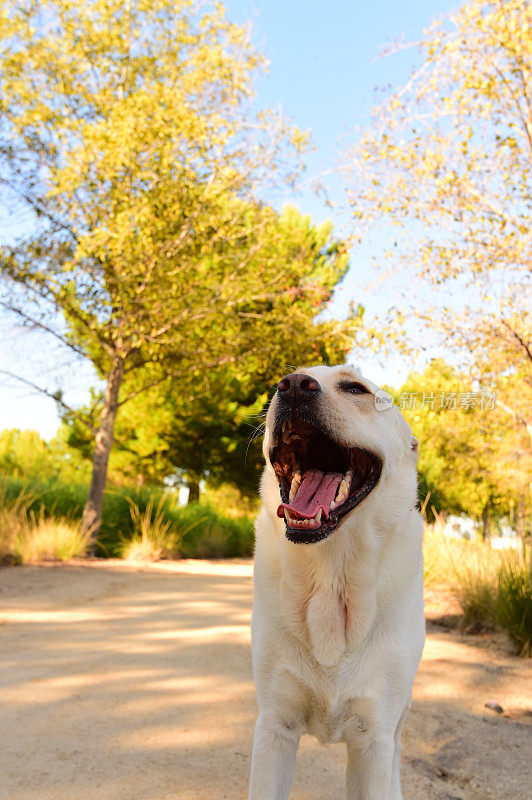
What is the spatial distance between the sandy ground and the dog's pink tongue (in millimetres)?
1436

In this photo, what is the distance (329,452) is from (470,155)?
23.8ft

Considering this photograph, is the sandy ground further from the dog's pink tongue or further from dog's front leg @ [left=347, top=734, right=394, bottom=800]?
the dog's pink tongue

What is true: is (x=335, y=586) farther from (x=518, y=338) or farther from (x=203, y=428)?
(x=203, y=428)

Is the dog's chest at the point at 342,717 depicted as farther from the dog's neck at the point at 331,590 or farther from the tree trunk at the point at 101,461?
the tree trunk at the point at 101,461

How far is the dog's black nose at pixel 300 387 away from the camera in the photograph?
2.01m

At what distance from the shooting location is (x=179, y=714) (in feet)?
11.0

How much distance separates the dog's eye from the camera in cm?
221

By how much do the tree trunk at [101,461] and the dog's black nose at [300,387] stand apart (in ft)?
29.6

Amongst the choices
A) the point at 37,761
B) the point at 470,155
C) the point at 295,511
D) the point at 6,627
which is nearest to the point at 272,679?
the point at 295,511

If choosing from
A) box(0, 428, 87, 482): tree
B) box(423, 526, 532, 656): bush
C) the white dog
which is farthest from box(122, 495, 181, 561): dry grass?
the white dog

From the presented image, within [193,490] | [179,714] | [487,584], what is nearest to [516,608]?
[487,584]

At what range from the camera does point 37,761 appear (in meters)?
2.77

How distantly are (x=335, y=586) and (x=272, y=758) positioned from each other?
1.91 feet

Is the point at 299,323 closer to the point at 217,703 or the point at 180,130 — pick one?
the point at 180,130
